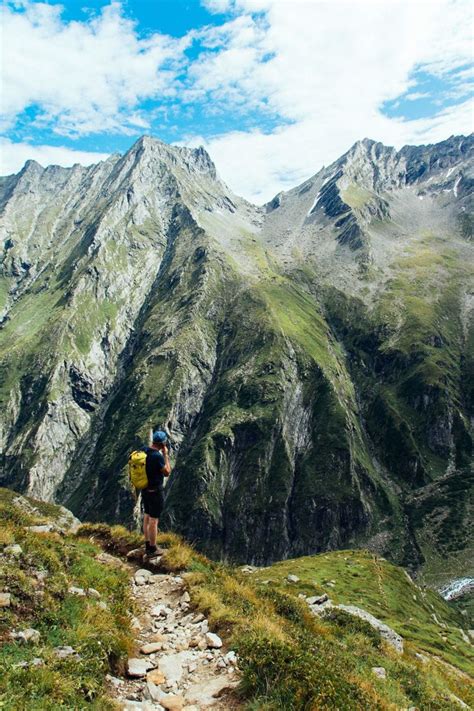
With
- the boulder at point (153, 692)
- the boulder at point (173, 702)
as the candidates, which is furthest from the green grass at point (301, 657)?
the boulder at point (153, 692)

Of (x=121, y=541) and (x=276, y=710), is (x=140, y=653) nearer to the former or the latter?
(x=276, y=710)

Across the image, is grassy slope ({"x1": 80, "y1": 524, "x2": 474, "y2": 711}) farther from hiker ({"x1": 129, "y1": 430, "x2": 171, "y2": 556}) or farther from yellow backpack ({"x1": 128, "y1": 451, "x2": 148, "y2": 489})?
yellow backpack ({"x1": 128, "y1": 451, "x2": 148, "y2": 489})

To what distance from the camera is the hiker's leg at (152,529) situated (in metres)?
20.7

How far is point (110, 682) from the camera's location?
459 inches

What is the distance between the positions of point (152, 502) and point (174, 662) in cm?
798

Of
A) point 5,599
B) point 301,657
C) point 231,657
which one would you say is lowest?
point 231,657

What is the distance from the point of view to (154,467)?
19.8 metres

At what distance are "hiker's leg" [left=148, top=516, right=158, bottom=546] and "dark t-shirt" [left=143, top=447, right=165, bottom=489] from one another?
5.78ft

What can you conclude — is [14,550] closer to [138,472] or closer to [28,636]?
[28,636]

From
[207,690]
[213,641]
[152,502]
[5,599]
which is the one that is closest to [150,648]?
[213,641]

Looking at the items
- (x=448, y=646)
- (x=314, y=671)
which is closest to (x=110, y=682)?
(x=314, y=671)

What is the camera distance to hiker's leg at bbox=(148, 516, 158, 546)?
815 inches

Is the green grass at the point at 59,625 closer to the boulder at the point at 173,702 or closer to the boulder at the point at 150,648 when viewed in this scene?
the boulder at the point at 150,648

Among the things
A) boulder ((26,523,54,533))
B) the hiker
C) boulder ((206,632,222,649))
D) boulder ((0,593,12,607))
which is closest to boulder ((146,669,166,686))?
boulder ((206,632,222,649))
